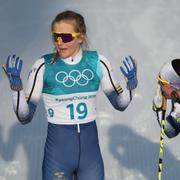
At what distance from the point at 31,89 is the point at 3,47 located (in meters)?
3.24

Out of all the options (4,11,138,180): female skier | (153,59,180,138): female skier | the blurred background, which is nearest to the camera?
(153,59,180,138): female skier

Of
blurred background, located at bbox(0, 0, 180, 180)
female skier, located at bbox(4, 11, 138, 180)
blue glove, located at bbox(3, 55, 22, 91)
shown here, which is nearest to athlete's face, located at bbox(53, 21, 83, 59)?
female skier, located at bbox(4, 11, 138, 180)

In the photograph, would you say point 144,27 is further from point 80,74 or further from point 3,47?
point 80,74

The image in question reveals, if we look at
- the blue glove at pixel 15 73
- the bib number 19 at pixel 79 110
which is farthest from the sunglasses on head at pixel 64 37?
the bib number 19 at pixel 79 110

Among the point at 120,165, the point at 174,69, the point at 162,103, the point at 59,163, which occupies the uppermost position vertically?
Result: the point at 174,69

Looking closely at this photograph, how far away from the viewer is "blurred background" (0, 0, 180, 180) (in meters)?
5.84

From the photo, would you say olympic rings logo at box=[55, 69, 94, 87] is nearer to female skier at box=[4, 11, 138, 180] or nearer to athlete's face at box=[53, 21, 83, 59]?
female skier at box=[4, 11, 138, 180]

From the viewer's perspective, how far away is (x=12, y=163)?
5.81 m

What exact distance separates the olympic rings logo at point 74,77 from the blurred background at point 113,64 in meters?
1.73

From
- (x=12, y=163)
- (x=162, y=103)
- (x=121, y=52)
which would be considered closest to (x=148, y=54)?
(x=121, y=52)

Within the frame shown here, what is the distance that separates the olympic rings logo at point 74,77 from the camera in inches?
163

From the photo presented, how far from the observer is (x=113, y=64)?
7062 mm

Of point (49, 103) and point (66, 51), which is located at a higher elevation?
point (66, 51)

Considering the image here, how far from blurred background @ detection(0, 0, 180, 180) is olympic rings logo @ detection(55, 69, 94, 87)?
68.1 inches
